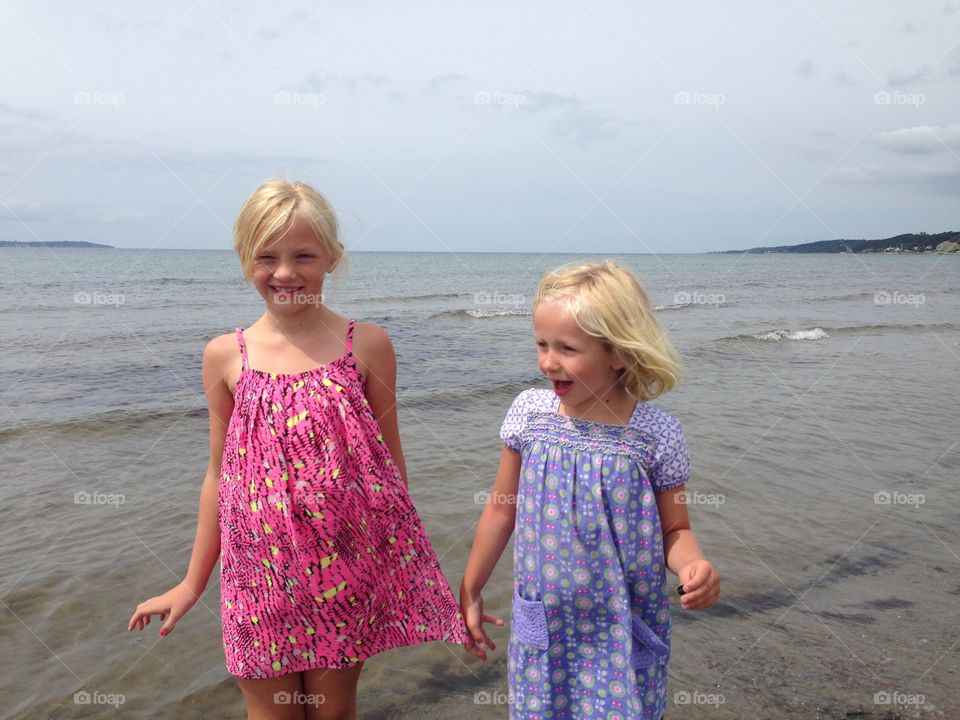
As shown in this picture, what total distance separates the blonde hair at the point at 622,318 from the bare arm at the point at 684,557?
1.06 ft

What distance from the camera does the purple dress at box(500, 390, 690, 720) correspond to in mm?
2137

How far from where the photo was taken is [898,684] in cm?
371

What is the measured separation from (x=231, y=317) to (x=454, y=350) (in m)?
7.53


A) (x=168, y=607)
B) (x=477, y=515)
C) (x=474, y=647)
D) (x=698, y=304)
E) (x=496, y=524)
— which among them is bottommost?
(x=477, y=515)

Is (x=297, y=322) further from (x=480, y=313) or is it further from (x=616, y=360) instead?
(x=480, y=313)

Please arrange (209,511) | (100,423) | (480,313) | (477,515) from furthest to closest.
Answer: (480,313)
(100,423)
(477,515)
(209,511)

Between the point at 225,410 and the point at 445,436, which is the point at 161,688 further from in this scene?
the point at 445,436

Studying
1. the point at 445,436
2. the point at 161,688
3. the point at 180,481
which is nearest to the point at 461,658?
the point at 161,688

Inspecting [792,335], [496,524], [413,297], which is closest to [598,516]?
[496,524]

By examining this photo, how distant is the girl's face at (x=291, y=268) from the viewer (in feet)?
7.61

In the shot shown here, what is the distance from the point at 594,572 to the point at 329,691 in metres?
0.95

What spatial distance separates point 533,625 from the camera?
7.13 ft

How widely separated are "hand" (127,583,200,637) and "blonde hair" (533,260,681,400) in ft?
4.82

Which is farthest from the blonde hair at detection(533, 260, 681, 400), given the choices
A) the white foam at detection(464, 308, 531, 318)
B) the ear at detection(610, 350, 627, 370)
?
the white foam at detection(464, 308, 531, 318)
